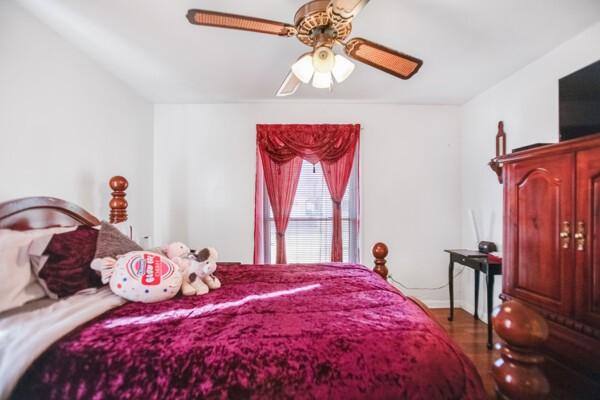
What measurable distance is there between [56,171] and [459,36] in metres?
2.91

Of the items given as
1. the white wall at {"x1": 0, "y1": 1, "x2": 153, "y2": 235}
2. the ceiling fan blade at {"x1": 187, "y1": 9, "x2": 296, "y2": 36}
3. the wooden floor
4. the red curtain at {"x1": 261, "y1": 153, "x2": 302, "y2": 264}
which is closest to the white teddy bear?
the white wall at {"x1": 0, "y1": 1, "x2": 153, "y2": 235}

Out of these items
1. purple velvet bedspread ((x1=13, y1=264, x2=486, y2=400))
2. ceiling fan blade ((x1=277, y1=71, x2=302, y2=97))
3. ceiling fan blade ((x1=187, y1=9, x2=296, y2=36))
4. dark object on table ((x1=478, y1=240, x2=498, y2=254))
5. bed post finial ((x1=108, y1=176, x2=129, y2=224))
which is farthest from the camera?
dark object on table ((x1=478, y1=240, x2=498, y2=254))

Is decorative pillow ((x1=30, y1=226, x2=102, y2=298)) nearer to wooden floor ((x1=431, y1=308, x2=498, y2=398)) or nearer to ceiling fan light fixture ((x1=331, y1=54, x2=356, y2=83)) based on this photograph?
ceiling fan light fixture ((x1=331, y1=54, x2=356, y2=83))

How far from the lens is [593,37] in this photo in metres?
1.75

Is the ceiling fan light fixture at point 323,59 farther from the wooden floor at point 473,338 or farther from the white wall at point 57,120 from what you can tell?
the wooden floor at point 473,338

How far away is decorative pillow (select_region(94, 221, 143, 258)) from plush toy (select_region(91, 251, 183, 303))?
75 millimetres

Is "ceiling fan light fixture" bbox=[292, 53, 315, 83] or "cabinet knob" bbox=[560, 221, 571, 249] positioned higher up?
"ceiling fan light fixture" bbox=[292, 53, 315, 83]

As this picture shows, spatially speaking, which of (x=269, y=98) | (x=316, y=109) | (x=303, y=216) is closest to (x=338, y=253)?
(x=303, y=216)

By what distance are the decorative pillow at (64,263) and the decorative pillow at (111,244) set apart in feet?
0.11

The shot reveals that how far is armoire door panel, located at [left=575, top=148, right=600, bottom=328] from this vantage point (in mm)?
1124

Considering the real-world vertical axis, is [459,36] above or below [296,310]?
above

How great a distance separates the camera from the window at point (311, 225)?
320cm

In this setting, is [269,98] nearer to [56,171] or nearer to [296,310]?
[56,171]

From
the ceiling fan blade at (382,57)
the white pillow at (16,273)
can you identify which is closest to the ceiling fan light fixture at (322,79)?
the ceiling fan blade at (382,57)
